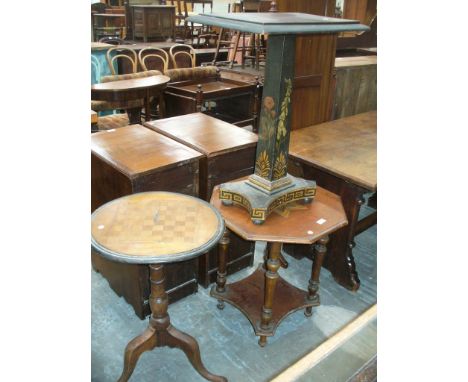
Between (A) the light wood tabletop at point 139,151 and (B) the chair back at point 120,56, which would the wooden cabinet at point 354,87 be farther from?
(B) the chair back at point 120,56

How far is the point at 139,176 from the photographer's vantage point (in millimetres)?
1812

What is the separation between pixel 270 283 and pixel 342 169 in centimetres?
75

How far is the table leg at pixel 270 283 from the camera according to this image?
5.91 feet

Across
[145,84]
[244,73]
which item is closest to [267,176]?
[145,84]

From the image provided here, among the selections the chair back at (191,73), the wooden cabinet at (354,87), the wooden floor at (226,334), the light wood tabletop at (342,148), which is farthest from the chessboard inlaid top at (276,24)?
the chair back at (191,73)

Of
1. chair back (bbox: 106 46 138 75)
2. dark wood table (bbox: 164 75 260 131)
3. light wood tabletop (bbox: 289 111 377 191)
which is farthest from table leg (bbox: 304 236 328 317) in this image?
chair back (bbox: 106 46 138 75)

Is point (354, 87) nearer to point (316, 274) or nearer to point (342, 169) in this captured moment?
point (342, 169)

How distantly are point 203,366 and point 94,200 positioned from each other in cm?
104

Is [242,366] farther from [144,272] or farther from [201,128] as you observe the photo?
[201,128]

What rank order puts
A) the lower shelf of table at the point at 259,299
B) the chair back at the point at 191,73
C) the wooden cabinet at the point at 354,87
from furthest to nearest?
1. the chair back at the point at 191,73
2. the wooden cabinet at the point at 354,87
3. the lower shelf of table at the point at 259,299

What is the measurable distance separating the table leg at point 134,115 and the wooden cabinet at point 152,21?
137 inches

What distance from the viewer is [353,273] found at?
241 cm

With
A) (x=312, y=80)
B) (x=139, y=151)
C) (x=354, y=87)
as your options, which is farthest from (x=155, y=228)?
(x=354, y=87)

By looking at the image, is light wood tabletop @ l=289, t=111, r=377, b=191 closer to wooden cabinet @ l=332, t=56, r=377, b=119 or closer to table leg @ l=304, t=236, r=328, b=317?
wooden cabinet @ l=332, t=56, r=377, b=119
